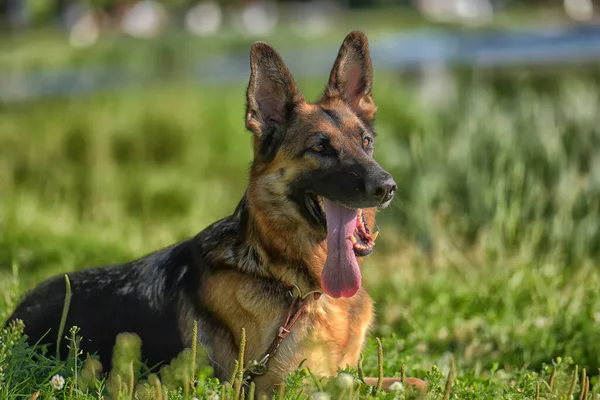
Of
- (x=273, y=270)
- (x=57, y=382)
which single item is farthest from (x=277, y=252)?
(x=57, y=382)

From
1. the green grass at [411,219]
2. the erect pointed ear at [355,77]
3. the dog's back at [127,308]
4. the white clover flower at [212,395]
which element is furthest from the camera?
the green grass at [411,219]

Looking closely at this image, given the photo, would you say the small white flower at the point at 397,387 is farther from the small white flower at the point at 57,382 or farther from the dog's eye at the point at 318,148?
the small white flower at the point at 57,382

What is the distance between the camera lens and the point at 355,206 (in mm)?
3947

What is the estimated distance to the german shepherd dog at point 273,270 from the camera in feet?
13.3

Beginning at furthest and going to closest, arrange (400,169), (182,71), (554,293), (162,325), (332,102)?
(182,71)
(400,169)
(554,293)
(332,102)
(162,325)

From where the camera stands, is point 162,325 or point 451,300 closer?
point 162,325

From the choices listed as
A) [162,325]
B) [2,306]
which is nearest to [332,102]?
[162,325]

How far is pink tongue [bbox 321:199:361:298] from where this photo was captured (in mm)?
4031

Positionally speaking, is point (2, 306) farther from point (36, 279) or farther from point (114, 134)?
point (114, 134)

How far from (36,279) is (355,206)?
3.35 meters

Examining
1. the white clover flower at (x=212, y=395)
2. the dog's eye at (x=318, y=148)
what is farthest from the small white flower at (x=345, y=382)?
the dog's eye at (x=318, y=148)

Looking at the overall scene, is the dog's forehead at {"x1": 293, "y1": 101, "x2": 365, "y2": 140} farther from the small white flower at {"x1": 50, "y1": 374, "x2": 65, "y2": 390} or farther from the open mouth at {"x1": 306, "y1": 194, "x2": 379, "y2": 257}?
the small white flower at {"x1": 50, "y1": 374, "x2": 65, "y2": 390}

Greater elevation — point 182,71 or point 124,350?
point 124,350

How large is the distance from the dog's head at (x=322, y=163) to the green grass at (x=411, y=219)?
652 mm
